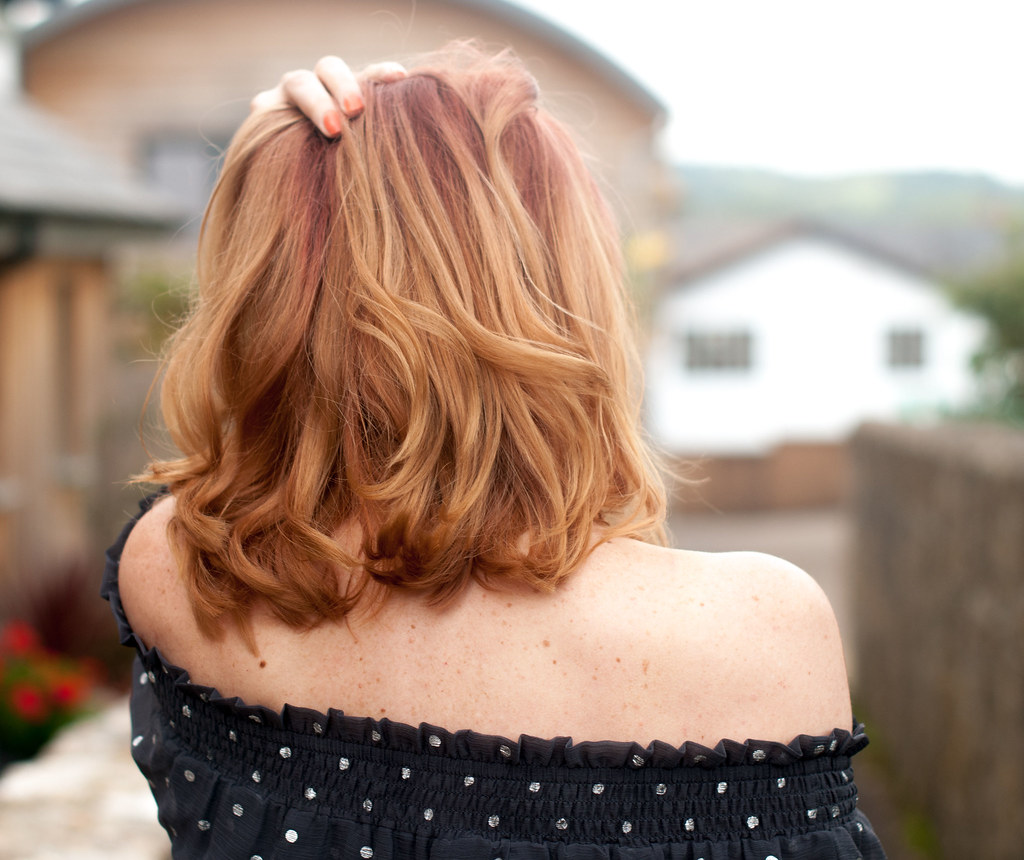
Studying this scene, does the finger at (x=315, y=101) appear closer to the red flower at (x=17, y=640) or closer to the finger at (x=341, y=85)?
the finger at (x=341, y=85)

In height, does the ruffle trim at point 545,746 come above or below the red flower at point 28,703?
above

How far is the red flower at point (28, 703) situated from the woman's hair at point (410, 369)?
12.4ft

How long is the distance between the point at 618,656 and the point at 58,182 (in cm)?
547

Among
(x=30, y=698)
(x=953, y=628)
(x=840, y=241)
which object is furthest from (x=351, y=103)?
(x=840, y=241)

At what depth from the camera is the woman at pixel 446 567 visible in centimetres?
116

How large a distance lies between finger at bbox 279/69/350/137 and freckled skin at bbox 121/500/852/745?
60 cm

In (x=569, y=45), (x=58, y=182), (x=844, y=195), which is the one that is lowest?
(x=58, y=182)

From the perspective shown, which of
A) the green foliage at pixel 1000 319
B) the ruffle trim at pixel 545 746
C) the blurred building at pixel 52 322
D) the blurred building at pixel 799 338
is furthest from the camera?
Result: the blurred building at pixel 799 338

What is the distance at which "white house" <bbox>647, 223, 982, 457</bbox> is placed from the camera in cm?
2869

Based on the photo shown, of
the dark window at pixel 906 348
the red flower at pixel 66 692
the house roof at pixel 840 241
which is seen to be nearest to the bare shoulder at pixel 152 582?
the red flower at pixel 66 692

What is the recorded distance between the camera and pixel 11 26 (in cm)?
980

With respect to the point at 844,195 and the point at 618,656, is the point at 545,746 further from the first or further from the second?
the point at 844,195

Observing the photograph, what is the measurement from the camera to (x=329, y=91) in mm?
1350

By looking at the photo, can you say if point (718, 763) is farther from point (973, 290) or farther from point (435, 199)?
point (973, 290)
